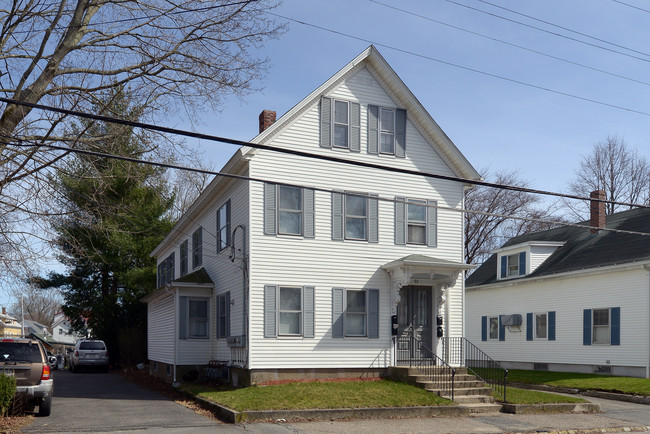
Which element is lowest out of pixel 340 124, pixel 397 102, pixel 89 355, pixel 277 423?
pixel 89 355

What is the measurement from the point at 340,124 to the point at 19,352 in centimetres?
1087

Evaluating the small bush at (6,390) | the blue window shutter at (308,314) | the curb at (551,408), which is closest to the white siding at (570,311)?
the curb at (551,408)

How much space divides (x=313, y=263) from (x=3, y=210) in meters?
8.65

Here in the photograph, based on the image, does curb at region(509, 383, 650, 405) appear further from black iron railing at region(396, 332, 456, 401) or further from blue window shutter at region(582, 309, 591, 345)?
black iron railing at region(396, 332, 456, 401)

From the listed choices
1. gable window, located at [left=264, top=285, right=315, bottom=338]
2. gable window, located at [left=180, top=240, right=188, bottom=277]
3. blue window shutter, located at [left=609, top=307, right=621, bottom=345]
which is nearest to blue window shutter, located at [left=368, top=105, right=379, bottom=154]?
gable window, located at [left=264, top=285, right=315, bottom=338]

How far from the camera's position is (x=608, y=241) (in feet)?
93.5

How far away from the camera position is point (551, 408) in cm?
1738

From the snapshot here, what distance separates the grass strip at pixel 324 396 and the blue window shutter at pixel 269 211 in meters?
4.31

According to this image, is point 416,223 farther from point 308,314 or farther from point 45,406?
point 45,406

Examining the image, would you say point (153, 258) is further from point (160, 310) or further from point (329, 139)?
point (329, 139)

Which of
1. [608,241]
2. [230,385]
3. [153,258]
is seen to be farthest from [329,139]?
[153,258]

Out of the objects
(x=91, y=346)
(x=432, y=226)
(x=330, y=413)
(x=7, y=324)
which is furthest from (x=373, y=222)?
(x=7, y=324)

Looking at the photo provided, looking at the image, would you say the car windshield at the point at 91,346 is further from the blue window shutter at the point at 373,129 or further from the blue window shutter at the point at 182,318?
the blue window shutter at the point at 373,129

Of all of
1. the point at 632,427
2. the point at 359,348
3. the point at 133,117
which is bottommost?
the point at 632,427
